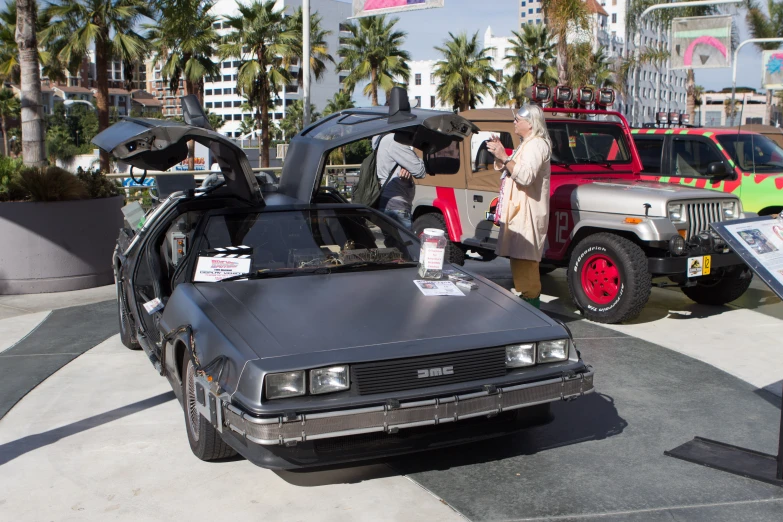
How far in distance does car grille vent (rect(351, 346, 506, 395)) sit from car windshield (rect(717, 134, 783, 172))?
24.9 ft

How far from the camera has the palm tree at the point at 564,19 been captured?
22.9 meters

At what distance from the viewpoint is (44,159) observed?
1067cm

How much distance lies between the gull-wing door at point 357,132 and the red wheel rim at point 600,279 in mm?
2195

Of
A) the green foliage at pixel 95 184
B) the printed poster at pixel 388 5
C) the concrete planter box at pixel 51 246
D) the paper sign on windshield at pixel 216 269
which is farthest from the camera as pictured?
the printed poster at pixel 388 5

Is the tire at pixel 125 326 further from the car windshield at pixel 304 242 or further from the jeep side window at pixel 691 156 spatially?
the jeep side window at pixel 691 156

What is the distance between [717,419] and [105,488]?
142 inches

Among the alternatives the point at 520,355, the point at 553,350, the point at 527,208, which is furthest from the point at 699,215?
the point at 520,355

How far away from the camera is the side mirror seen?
9.73 meters

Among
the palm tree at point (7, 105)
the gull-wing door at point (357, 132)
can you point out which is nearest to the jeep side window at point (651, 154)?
the gull-wing door at point (357, 132)

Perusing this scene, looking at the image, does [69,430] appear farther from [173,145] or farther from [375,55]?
[375,55]

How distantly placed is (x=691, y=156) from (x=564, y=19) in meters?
13.5

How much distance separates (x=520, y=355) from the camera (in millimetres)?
4102

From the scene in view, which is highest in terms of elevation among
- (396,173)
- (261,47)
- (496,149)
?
(261,47)

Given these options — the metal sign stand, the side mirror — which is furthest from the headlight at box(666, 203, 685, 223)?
the metal sign stand
